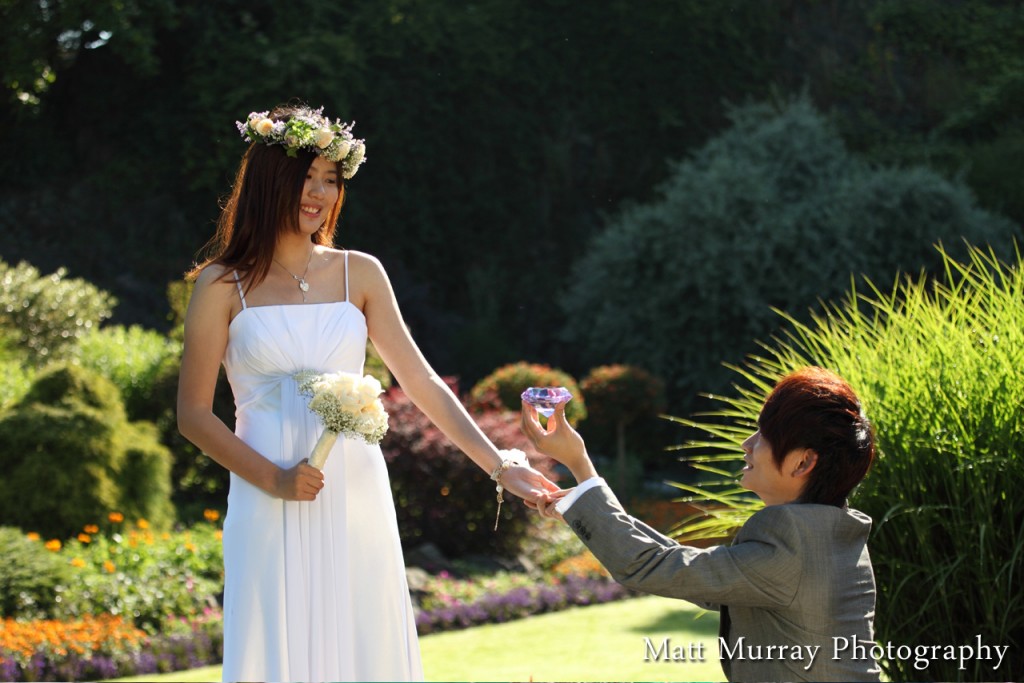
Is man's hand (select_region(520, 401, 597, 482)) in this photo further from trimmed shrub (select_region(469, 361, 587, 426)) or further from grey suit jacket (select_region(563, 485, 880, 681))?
trimmed shrub (select_region(469, 361, 587, 426))

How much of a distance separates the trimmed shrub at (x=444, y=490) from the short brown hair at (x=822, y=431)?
597cm

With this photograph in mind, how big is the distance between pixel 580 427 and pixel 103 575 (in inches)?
239

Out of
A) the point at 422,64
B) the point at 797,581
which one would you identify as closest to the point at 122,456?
the point at 797,581

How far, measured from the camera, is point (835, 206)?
41.8 feet

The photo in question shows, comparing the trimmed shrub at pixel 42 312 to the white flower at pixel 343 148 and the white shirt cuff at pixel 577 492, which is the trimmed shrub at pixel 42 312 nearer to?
the white flower at pixel 343 148

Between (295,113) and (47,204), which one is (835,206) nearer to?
(47,204)

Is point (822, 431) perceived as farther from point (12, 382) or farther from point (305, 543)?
point (12, 382)

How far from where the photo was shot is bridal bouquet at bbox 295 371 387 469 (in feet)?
8.98

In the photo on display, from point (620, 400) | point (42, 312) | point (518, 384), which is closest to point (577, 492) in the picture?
point (518, 384)

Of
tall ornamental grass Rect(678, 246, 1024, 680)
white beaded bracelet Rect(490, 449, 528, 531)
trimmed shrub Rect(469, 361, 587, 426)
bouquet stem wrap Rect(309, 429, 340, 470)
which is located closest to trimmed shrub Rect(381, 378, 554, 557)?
trimmed shrub Rect(469, 361, 587, 426)

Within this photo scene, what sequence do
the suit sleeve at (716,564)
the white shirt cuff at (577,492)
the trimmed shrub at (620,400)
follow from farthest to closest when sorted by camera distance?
the trimmed shrub at (620,400) < the white shirt cuff at (577,492) < the suit sleeve at (716,564)

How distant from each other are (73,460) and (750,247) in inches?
294

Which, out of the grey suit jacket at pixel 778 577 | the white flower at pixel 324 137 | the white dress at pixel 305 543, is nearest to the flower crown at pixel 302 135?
the white flower at pixel 324 137

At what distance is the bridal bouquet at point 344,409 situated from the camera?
8.98 ft
